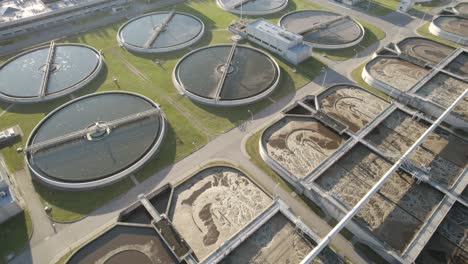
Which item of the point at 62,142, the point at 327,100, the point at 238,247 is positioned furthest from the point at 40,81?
the point at 327,100

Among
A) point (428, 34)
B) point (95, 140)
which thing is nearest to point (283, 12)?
point (428, 34)

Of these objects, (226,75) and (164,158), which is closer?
(164,158)

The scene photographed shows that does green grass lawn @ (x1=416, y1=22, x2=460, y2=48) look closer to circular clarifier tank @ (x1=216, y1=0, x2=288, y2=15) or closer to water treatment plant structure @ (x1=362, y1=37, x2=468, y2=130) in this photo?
water treatment plant structure @ (x1=362, y1=37, x2=468, y2=130)

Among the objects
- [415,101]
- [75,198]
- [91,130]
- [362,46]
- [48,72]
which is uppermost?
[362,46]

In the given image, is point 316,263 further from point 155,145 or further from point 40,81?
point 40,81

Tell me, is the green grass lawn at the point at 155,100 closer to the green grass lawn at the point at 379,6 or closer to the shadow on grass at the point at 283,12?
the shadow on grass at the point at 283,12

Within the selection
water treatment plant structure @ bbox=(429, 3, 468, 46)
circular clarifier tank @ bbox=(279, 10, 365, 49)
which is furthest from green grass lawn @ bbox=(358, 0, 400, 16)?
water treatment plant structure @ bbox=(429, 3, 468, 46)

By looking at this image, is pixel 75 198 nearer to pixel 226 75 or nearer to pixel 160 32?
pixel 226 75
